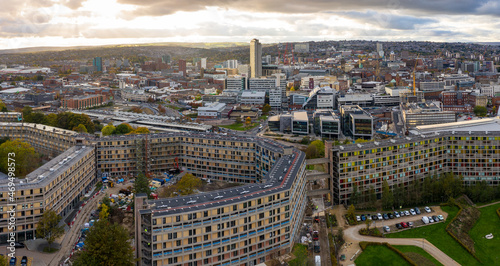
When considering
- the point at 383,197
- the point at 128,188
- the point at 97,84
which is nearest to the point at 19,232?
the point at 128,188

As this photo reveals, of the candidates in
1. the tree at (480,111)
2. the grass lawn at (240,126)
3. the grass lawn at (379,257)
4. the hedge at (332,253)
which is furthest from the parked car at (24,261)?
the tree at (480,111)

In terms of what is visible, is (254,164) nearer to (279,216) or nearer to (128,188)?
(128,188)

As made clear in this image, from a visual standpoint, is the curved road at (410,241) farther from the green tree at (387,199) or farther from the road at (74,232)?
the road at (74,232)

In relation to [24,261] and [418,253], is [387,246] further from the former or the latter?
[24,261]

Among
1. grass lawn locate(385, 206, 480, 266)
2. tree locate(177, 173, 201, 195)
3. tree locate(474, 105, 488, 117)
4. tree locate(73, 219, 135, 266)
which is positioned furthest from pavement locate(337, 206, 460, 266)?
tree locate(474, 105, 488, 117)

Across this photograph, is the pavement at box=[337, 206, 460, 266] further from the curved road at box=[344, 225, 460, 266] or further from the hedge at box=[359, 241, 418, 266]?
the hedge at box=[359, 241, 418, 266]

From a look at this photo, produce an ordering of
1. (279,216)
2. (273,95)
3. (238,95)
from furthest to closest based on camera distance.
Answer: (238,95), (273,95), (279,216)

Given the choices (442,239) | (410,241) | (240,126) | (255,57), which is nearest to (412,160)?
(442,239)
